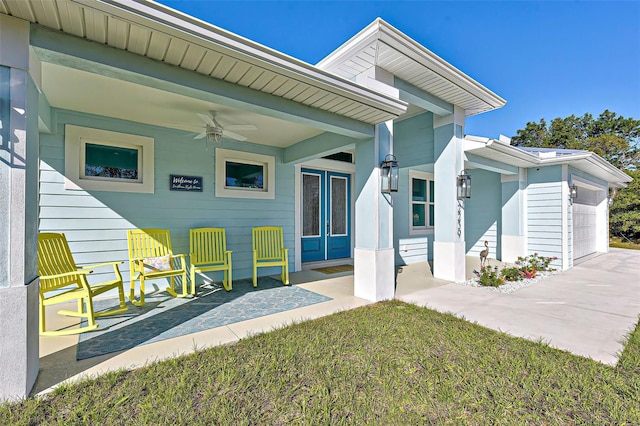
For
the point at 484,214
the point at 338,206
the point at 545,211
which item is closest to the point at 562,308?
the point at 545,211

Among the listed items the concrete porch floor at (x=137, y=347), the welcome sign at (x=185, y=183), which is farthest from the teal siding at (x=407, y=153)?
the welcome sign at (x=185, y=183)

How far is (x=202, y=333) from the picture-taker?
2.93 m

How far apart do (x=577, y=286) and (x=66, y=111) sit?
27.9 feet

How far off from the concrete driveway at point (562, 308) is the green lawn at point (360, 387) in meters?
0.25

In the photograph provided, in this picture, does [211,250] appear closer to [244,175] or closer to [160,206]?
[160,206]

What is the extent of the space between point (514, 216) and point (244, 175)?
267 inches

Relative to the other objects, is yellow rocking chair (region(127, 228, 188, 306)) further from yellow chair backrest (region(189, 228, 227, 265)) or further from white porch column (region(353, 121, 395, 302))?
white porch column (region(353, 121, 395, 302))

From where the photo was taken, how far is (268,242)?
545 centimetres

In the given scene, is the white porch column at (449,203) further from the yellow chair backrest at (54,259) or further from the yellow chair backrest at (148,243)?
the yellow chair backrest at (54,259)

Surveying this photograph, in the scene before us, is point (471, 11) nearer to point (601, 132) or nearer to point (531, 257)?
point (531, 257)

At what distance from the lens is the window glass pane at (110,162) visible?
4.10 metres

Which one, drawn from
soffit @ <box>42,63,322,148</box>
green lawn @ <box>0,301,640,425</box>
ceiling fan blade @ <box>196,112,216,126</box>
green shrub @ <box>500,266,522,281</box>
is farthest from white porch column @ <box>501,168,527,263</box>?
ceiling fan blade @ <box>196,112,216,126</box>

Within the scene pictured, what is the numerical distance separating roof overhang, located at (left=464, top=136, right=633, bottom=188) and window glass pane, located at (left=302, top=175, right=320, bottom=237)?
3.25 metres

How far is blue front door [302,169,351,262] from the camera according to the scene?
6555 millimetres
